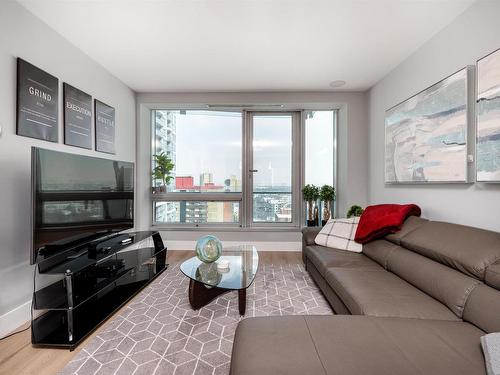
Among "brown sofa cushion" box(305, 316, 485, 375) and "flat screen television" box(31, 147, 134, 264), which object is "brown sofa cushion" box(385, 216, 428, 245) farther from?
"flat screen television" box(31, 147, 134, 264)

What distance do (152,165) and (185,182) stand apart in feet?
2.02

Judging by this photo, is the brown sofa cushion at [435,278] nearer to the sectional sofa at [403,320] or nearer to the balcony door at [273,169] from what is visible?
the sectional sofa at [403,320]

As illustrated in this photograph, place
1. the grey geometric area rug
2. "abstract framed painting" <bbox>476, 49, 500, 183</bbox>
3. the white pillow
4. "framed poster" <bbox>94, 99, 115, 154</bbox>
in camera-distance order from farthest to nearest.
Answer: "framed poster" <bbox>94, 99, 115, 154</bbox>, the white pillow, "abstract framed painting" <bbox>476, 49, 500, 183</bbox>, the grey geometric area rug

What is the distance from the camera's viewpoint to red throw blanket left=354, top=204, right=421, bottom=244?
218 centimetres

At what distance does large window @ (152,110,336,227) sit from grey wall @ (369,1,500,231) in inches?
49.5

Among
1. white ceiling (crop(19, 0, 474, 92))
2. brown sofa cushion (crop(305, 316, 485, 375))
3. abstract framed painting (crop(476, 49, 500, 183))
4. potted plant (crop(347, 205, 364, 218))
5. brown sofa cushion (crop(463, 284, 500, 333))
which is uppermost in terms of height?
white ceiling (crop(19, 0, 474, 92))

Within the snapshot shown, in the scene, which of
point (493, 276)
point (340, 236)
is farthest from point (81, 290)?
point (493, 276)

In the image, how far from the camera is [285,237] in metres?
3.82

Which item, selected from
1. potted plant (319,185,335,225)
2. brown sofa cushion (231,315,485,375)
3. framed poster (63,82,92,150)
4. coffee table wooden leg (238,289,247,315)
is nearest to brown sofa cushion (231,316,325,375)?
brown sofa cushion (231,315,485,375)

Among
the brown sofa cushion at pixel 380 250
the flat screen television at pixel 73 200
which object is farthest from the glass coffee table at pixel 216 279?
the brown sofa cushion at pixel 380 250

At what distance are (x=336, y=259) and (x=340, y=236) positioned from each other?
1.53ft

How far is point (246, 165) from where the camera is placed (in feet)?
13.1

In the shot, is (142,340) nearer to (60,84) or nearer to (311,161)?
(60,84)

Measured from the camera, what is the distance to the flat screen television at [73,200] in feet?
5.49
